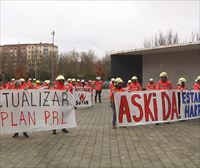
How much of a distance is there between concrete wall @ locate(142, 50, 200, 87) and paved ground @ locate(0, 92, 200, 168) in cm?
1442

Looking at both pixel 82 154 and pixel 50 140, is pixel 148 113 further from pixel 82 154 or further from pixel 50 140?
pixel 82 154

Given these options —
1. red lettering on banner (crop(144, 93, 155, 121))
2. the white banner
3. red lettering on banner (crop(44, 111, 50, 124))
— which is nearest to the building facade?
red lettering on banner (crop(144, 93, 155, 121))

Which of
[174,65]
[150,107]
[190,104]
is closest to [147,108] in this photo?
[150,107]

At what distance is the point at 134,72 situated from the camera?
32.3 metres

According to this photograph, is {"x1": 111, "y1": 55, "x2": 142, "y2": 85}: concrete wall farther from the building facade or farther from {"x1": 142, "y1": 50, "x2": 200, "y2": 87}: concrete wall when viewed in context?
{"x1": 142, "y1": 50, "x2": 200, "y2": 87}: concrete wall

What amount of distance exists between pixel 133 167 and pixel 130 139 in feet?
10.5

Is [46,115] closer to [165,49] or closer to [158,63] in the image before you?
[165,49]

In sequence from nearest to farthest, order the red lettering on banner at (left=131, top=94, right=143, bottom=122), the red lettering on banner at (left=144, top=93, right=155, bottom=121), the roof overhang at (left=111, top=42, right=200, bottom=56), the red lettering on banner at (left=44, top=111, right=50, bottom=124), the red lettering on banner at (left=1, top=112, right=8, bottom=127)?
the red lettering on banner at (left=1, top=112, right=8, bottom=127), the red lettering on banner at (left=44, top=111, right=50, bottom=124), the red lettering on banner at (left=131, top=94, right=143, bottom=122), the red lettering on banner at (left=144, top=93, right=155, bottom=121), the roof overhang at (left=111, top=42, right=200, bottom=56)

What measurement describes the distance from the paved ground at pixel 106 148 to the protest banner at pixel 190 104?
0.91 metres

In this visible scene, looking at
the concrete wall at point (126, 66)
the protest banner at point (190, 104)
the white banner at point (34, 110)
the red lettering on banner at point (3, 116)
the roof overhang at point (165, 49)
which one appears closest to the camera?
the red lettering on banner at point (3, 116)

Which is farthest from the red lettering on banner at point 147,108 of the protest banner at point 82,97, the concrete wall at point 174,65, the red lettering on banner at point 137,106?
the concrete wall at point 174,65

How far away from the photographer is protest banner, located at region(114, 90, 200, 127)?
38.4 feet

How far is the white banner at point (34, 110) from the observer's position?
395 inches

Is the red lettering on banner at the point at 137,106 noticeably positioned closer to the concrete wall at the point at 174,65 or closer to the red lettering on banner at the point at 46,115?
the red lettering on banner at the point at 46,115
